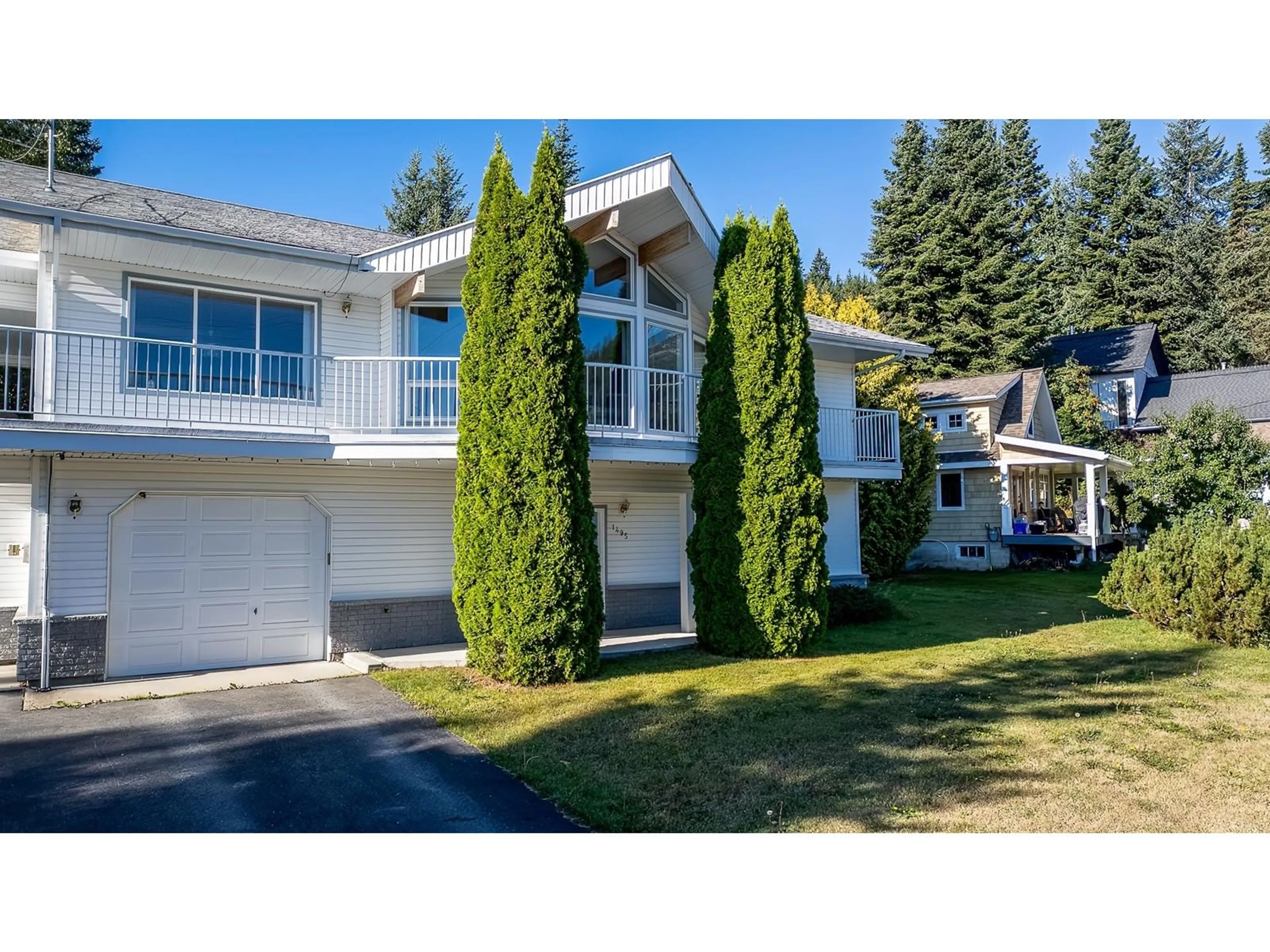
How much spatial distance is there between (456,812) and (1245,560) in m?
11.8

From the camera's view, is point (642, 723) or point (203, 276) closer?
point (642, 723)

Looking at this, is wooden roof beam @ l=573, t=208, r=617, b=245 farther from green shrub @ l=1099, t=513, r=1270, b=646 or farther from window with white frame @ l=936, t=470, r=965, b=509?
window with white frame @ l=936, t=470, r=965, b=509

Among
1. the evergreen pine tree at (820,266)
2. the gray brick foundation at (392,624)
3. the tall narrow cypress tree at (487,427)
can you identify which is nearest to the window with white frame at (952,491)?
the gray brick foundation at (392,624)

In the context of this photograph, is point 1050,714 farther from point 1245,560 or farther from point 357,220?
point 357,220

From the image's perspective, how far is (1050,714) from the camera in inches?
299

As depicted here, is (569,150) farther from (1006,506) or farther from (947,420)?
(1006,506)

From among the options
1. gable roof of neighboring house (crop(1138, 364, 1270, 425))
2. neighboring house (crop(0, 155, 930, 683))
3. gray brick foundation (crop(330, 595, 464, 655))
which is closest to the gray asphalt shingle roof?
neighboring house (crop(0, 155, 930, 683))

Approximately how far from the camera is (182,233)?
367 inches

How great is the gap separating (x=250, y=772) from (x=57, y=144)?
85.2 feet

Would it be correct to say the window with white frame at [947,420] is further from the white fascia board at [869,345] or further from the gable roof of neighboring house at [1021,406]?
the white fascia board at [869,345]

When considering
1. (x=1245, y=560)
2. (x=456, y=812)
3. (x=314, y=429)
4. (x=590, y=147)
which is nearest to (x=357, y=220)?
(x=590, y=147)

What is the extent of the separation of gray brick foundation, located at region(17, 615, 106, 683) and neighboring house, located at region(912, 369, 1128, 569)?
66.1ft

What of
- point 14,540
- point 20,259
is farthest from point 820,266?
point 14,540

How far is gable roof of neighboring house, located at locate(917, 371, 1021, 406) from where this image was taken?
78.8ft
